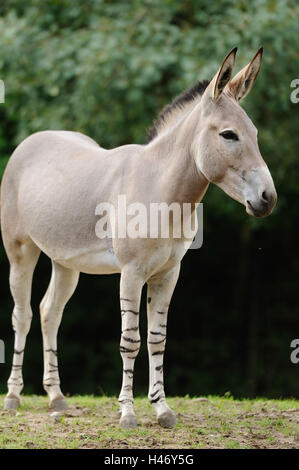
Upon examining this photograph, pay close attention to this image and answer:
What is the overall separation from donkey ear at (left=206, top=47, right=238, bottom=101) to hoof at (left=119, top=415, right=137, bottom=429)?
99.2 inches

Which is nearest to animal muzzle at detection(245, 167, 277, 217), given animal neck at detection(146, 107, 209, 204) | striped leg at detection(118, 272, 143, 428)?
animal neck at detection(146, 107, 209, 204)

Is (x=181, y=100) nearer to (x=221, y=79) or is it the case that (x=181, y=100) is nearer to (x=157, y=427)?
(x=221, y=79)

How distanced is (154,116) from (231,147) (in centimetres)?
492

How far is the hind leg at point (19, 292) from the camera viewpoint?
669 cm

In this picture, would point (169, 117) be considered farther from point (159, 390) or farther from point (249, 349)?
point (249, 349)

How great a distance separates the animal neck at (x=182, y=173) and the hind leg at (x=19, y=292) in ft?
5.88

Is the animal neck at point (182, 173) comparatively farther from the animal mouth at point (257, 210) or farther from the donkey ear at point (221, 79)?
the animal mouth at point (257, 210)

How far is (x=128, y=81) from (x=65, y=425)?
515 centimetres

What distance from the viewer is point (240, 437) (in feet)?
17.7

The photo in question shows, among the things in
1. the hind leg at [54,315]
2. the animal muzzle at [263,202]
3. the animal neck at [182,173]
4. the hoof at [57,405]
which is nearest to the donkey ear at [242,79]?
the animal neck at [182,173]

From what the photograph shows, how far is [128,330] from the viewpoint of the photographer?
18.0ft

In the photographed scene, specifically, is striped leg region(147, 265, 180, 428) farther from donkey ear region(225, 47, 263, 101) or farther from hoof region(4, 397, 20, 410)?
hoof region(4, 397, 20, 410)

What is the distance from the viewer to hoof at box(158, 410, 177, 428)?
562 cm

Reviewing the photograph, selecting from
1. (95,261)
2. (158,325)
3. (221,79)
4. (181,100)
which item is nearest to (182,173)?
(181,100)
